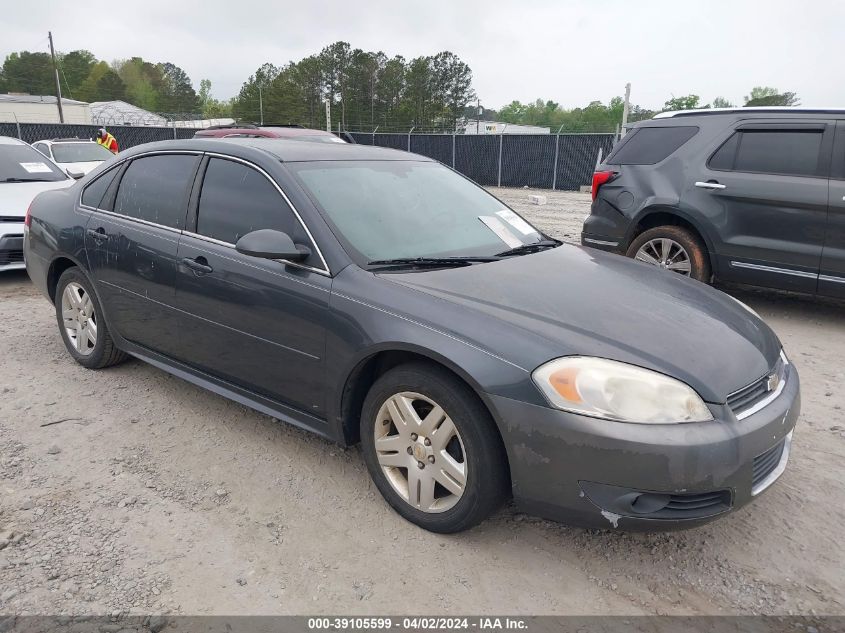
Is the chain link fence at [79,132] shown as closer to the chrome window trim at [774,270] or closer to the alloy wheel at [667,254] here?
the alloy wheel at [667,254]

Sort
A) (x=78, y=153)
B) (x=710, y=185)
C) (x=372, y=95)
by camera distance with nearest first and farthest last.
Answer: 1. (x=710, y=185)
2. (x=78, y=153)
3. (x=372, y=95)

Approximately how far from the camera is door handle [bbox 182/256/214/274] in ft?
11.0

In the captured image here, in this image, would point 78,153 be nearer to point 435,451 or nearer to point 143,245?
point 143,245

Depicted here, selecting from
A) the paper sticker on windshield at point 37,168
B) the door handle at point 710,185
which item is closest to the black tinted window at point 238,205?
the door handle at point 710,185

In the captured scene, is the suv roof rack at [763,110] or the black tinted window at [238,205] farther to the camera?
the suv roof rack at [763,110]

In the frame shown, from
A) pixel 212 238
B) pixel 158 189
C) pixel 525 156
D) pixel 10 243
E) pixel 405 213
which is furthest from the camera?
pixel 525 156

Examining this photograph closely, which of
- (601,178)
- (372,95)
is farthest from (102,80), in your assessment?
(601,178)

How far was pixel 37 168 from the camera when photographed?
325 inches

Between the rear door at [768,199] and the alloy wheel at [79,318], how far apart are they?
5.06m

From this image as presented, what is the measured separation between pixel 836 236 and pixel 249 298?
4.79m

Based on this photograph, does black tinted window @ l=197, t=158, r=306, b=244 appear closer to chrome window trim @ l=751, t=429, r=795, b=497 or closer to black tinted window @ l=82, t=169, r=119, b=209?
black tinted window @ l=82, t=169, r=119, b=209

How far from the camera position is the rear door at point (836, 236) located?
17.4ft

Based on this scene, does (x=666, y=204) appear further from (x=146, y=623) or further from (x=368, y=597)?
(x=146, y=623)

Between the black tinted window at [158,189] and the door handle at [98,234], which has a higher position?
the black tinted window at [158,189]
